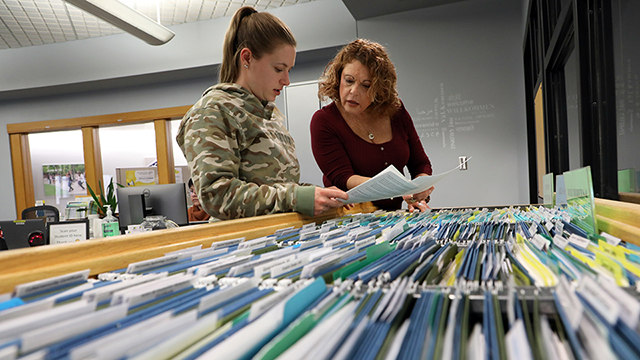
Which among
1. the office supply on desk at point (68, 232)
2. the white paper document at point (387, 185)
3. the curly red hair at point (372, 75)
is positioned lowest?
the office supply on desk at point (68, 232)

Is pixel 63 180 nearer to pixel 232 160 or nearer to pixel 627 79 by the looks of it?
pixel 232 160

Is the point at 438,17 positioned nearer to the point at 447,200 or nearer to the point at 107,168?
the point at 447,200

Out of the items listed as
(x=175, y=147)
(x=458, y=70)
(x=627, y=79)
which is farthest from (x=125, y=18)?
(x=627, y=79)

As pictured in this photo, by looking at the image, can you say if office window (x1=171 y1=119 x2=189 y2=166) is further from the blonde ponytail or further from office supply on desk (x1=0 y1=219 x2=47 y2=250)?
the blonde ponytail

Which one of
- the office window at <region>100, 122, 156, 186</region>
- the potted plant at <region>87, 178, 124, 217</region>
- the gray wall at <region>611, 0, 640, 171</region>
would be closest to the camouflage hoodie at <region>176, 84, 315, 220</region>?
the gray wall at <region>611, 0, 640, 171</region>

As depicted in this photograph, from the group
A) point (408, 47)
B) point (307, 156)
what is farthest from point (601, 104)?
point (307, 156)

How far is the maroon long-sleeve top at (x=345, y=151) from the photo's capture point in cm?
151

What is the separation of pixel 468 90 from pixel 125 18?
3.07 m

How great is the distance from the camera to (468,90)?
3.61 metres

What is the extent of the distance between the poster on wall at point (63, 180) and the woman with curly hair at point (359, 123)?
5637 millimetres

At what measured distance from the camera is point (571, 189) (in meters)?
0.69

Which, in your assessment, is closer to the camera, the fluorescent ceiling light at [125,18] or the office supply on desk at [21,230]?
the office supply on desk at [21,230]

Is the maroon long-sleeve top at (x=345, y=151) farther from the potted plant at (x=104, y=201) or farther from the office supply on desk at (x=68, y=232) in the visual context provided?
the potted plant at (x=104, y=201)

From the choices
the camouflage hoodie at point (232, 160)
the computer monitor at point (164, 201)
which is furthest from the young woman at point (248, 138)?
the computer monitor at point (164, 201)
